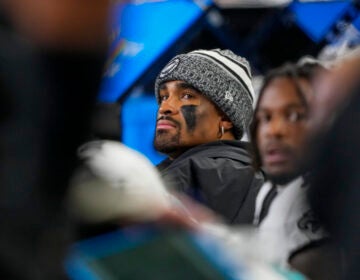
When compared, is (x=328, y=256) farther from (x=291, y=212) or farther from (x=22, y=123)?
(x=22, y=123)

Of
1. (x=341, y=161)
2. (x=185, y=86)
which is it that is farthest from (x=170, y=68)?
(x=341, y=161)

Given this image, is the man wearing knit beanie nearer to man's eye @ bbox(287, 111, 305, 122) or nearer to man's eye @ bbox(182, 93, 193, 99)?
man's eye @ bbox(182, 93, 193, 99)

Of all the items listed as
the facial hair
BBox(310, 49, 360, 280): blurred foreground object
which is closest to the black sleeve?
the facial hair

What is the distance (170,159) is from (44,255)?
108 cm

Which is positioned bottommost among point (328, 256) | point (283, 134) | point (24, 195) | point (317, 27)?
point (317, 27)

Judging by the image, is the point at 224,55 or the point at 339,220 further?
the point at 224,55

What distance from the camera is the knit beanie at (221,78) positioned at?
6.08ft

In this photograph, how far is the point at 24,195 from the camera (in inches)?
30.0

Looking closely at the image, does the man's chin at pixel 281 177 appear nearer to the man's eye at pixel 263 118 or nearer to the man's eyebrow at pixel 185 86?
the man's eye at pixel 263 118

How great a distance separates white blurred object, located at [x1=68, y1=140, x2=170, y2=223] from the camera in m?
0.82

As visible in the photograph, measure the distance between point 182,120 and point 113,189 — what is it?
3.41 feet

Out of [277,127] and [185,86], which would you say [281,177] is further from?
[185,86]

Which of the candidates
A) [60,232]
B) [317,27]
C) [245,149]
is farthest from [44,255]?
[317,27]

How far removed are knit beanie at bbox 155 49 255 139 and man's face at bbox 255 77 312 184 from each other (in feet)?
1.78
